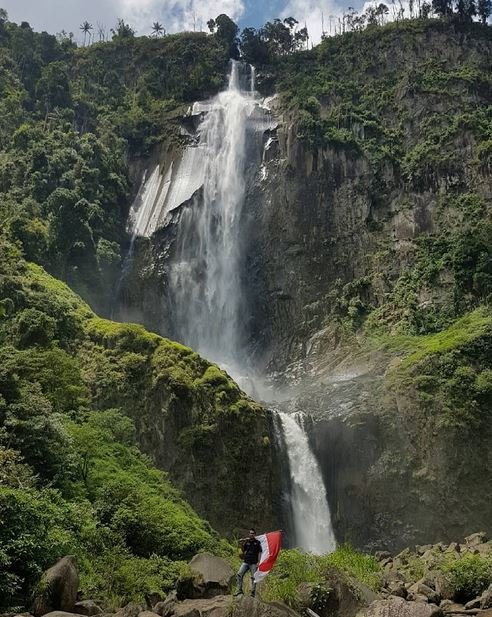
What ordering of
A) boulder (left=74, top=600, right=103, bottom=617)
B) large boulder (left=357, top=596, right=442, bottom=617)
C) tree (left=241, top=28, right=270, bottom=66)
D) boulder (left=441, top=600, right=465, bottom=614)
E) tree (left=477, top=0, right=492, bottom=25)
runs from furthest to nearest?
tree (left=241, top=28, right=270, bottom=66) → tree (left=477, top=0, right=492, bottom=25) → boulder (left=441, top=600, right=465, bottom=614) → boulder (left=74, top=600, right=103, bottom=617) → large boulder (left=357, top=596, right=442, bottom=617)

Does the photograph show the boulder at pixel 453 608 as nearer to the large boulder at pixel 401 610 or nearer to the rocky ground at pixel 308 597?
the rocky ground at pixel 308 597

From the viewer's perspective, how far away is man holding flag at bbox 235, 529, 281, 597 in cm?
995

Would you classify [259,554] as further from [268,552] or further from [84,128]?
[84,128]

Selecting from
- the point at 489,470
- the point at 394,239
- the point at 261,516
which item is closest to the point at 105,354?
the point at 261,516

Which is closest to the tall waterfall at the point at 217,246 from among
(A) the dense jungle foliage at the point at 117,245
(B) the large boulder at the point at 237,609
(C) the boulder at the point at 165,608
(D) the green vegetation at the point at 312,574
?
(A) the dense jungle foliage at the point at 117,245

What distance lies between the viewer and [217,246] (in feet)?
141

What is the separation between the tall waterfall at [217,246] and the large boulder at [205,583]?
25.8 metres

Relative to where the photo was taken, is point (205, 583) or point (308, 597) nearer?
point (308, 597)

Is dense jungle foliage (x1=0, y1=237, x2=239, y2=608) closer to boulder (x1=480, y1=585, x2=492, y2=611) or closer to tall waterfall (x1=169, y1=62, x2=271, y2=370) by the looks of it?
boulder (x1=480, y1=585, x2=492, y2=611)

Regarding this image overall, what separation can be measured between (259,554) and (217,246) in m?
33.9

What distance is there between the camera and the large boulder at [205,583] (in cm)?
1209

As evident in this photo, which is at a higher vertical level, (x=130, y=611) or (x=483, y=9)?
(x=483, y=9)

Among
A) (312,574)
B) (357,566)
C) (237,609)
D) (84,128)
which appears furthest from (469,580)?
(84,128)

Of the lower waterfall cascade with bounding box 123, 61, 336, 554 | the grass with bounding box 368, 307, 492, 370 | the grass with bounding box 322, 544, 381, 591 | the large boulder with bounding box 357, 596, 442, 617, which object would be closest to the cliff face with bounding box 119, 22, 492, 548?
the grass with bounding box 368, 307, 492, 370
